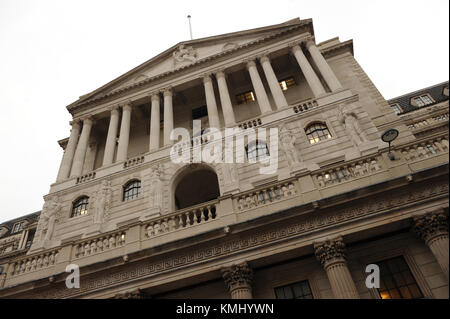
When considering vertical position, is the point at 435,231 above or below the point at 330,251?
below

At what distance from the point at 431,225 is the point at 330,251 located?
3844mm

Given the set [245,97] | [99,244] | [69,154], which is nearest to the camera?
[99,244]

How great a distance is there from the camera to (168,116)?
27.3 metres

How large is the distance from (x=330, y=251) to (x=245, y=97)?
1983 centimetres

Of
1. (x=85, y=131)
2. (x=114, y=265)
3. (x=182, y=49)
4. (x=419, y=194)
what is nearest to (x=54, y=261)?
(x=114, y=265)

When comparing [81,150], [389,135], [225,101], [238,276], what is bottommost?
[238,276]

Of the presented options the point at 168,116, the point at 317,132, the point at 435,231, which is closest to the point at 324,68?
the point at 317,132

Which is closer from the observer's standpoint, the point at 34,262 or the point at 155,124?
the point at 34,262

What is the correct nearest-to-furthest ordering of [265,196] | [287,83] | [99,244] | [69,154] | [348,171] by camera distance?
[348,171], [265,196], [99,244], [69,154], [287,83]

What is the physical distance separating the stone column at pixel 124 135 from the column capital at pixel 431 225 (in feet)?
64.7

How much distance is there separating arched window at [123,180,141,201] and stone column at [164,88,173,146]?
377cm

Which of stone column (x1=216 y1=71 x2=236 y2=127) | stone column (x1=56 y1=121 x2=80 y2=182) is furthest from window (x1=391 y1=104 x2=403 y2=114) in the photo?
stone column (x1=56 y1=121 x2=80 y2=182)

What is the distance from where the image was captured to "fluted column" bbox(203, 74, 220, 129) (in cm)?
2492

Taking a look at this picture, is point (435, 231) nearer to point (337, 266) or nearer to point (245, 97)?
point (337, 266)
